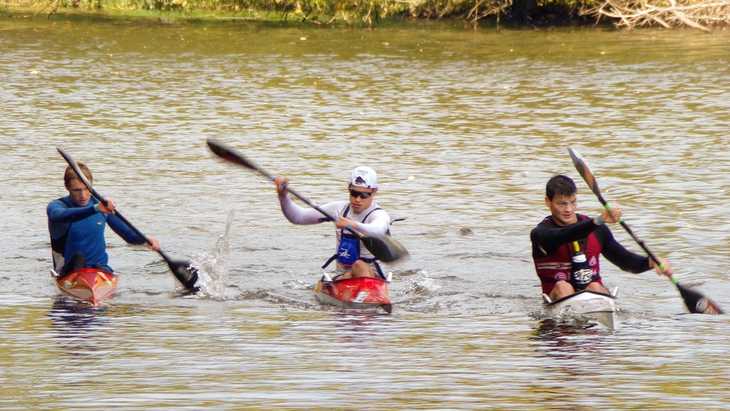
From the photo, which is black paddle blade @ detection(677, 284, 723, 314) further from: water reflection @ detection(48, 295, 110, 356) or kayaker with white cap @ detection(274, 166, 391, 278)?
water reflection @ detection(48, 295, 110, 356)

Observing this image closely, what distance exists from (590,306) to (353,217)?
227cm

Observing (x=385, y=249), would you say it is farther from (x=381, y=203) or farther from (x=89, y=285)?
(x=381, y=203)

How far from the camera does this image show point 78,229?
40.6 feet

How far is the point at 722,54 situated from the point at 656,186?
56.8 feet

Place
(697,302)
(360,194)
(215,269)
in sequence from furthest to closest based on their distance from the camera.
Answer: (215,269)
(360,194)
(697,302)

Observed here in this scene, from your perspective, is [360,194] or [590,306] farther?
[360,194]

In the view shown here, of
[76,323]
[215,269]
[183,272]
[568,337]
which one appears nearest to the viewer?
[568,337]

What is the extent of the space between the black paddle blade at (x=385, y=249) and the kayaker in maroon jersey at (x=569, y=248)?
102 cm

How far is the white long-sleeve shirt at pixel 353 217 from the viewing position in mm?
11922

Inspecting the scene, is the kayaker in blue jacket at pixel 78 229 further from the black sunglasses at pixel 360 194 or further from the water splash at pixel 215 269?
the black sunglasses at pixel 360 194

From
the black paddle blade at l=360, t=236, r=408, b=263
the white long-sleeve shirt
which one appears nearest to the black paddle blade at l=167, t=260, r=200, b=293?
the white long-sleeve shirt

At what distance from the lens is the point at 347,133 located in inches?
922

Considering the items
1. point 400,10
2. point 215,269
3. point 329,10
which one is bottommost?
point 400,10

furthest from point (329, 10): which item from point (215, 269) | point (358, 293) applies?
point (358, 293)
